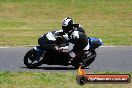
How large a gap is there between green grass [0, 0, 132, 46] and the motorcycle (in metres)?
7.20

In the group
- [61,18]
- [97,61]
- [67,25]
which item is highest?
[67,25]

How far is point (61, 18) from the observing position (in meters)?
36.2

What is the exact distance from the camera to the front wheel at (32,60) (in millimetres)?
15602

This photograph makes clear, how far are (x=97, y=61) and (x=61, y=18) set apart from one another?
18.9 meters

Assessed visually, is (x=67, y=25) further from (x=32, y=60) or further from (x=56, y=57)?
(x=32, y=60)

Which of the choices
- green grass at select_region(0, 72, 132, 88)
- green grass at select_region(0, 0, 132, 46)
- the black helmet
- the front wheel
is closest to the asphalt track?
the front wheel

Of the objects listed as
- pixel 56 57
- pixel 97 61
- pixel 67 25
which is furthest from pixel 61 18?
pixel 67 25

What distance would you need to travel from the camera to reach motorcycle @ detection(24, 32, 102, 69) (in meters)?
15.6

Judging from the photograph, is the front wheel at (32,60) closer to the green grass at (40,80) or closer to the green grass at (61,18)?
the green grass at (40,80)

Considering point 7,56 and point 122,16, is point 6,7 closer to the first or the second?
point 122,16

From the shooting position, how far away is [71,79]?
13031 millimetres

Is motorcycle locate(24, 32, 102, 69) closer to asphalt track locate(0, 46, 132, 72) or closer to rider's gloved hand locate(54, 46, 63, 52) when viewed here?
rider's gloved hand locate(54, 46, 63, 52)

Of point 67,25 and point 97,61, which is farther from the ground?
point 67,25

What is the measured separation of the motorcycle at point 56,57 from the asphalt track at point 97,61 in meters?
0.19
